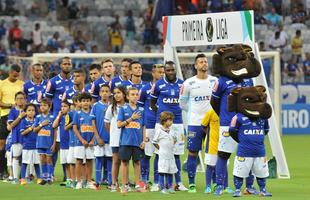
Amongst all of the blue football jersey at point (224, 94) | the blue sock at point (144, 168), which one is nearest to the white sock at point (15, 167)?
the blue sock at point (144, 168)

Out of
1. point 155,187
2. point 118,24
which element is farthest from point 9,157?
point 118,24

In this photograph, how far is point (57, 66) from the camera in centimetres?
2927

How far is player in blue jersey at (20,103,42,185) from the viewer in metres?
20.8

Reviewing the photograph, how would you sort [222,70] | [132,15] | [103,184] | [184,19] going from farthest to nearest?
1. [132,15]
2. [184,19]
3. [103,184]
4. [222,70]

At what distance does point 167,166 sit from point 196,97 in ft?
4.46

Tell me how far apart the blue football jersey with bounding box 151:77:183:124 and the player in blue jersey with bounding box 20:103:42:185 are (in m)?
3.06

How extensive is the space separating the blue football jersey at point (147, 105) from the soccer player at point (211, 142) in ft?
4.42

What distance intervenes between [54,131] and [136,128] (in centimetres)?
291

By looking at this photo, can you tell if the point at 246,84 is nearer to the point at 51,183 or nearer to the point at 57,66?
the point at 51,183

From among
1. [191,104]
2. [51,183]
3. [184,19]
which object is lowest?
[51,183]

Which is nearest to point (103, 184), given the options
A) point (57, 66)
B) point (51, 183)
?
point (51, 183)

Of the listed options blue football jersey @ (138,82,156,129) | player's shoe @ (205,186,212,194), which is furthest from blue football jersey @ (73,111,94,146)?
player's shoe @ (205,186,212,194)

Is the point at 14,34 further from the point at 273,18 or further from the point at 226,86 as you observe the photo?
the point at 226,86

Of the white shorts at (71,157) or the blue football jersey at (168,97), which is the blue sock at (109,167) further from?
the blue football jersey at (168,97)
